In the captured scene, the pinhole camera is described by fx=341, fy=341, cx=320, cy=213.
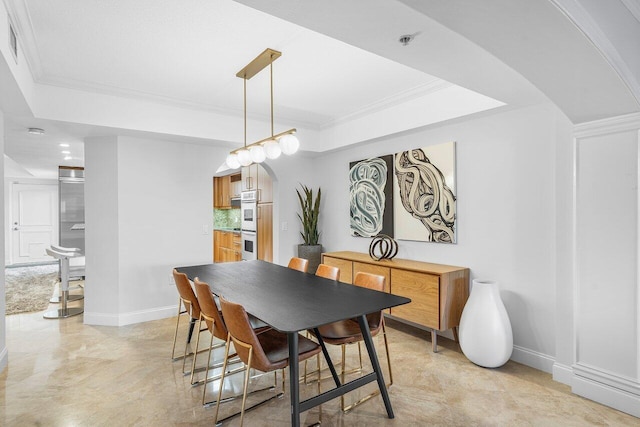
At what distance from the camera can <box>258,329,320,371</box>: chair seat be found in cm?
191

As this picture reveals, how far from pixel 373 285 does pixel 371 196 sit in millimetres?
1778

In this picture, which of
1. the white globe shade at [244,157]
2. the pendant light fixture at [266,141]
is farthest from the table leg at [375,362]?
the white globe shade at [244,157]

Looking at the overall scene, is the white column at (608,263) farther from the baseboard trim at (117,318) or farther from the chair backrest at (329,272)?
the baseboard trim at (117,318)

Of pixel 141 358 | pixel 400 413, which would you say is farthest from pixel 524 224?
pixel 141 358

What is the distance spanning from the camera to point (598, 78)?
5.89 feet

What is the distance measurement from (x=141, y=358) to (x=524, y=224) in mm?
3510

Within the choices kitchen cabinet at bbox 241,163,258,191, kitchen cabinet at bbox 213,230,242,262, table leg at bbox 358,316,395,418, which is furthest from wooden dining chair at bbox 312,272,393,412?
kitchen cabinet at bbox 213,230,242,262

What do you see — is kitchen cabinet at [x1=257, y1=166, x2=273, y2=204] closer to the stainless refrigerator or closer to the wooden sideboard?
the wooden sideboard

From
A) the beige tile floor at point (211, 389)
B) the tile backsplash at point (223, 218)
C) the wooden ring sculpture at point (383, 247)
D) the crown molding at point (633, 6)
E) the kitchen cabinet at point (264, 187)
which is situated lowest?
the beige tile floor at point (211, 389)

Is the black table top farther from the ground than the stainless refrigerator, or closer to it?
closer to it

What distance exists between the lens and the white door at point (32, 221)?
8.42 m

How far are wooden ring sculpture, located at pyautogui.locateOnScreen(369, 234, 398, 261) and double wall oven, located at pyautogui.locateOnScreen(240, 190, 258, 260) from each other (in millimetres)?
2428

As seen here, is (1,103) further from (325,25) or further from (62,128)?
(325,25)

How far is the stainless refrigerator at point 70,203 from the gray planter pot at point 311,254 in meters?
5.21
